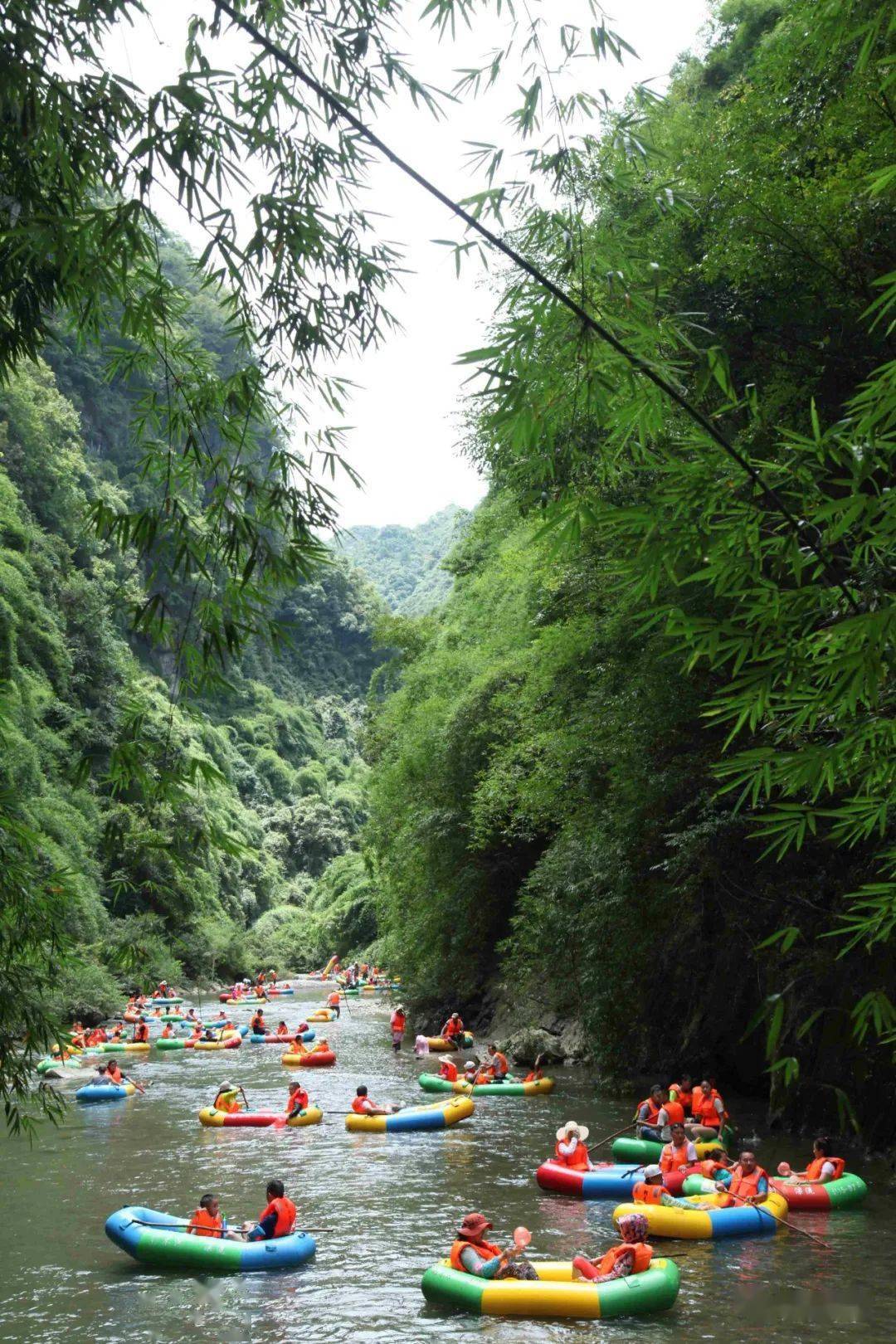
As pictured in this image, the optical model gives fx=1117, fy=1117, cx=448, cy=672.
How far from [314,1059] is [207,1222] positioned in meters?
12.2

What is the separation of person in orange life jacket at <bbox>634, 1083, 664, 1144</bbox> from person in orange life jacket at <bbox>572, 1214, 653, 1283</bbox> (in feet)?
12.5

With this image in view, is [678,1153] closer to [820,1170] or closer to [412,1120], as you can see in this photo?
[820,1170]

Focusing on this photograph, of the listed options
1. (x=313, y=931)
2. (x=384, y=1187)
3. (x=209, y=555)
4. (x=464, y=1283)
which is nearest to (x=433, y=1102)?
(x=384, y=1187)

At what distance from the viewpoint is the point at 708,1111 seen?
12008mm

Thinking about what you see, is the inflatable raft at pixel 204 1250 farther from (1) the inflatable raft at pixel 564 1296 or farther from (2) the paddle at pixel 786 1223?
(2) the paddle at pixel 786 1223

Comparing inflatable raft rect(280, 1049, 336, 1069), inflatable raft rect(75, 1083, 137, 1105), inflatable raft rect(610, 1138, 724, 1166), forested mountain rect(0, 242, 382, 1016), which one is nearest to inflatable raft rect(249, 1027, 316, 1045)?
inflatable raft rect(280, 1049, 336, 1069)

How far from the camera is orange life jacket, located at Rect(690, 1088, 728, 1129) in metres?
11.9

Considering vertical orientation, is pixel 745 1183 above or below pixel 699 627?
below

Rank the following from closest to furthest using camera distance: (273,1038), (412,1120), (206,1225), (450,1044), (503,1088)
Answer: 1. (206,1225)
2. (412,1120)
3. (503,1088)
4. (450,1044)
5. (273,1038)

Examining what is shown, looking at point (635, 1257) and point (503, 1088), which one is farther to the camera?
point (503, 1088)

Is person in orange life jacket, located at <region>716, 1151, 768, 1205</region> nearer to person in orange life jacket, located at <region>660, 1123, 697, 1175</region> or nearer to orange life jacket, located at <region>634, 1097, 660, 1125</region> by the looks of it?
person in orange life jacket, located at <region>660, 1123, 697, 1175</region>

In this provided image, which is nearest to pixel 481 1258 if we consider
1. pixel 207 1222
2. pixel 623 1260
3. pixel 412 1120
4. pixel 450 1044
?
pixel 623 1260

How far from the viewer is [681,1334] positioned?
288 inches

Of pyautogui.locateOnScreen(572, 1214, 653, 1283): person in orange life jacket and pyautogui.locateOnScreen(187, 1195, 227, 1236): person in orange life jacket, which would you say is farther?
pyautogui.locateOnScreen(187, 1195, 227, 1236): person in orange life jacket
